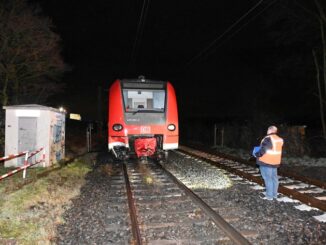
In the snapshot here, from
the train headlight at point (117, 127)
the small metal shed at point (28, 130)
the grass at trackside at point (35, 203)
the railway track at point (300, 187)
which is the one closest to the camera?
Answer: the grass at trackside at point (35, 203)

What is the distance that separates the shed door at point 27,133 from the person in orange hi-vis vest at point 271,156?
8.16 m

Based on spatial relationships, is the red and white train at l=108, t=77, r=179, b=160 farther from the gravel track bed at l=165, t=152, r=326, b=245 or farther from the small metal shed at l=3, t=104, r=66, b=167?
the gravel track bed at l=165, t=152, r=326, b=245

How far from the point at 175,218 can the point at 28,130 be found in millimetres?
8095

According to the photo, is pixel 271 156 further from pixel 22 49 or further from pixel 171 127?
pixel 22 49

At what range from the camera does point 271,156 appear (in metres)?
7.46

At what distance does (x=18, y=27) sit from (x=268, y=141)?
531 inches

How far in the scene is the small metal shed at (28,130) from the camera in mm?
12312

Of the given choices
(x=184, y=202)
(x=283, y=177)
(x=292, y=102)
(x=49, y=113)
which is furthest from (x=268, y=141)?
(x=292, y=102)

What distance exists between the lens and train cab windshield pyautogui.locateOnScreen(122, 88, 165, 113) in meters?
12.5

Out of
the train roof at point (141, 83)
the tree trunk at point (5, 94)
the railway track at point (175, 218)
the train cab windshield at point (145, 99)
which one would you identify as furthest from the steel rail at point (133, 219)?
the tree trunk at point (5, 94)

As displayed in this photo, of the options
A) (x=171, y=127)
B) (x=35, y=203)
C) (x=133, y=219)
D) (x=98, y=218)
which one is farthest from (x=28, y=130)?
(x=133, y=219)

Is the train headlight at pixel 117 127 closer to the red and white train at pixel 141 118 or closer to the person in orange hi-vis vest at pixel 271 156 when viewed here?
the red and white train at pixel 141 118

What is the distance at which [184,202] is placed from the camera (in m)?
7.29

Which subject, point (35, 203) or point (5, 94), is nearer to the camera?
point (35, 203)
